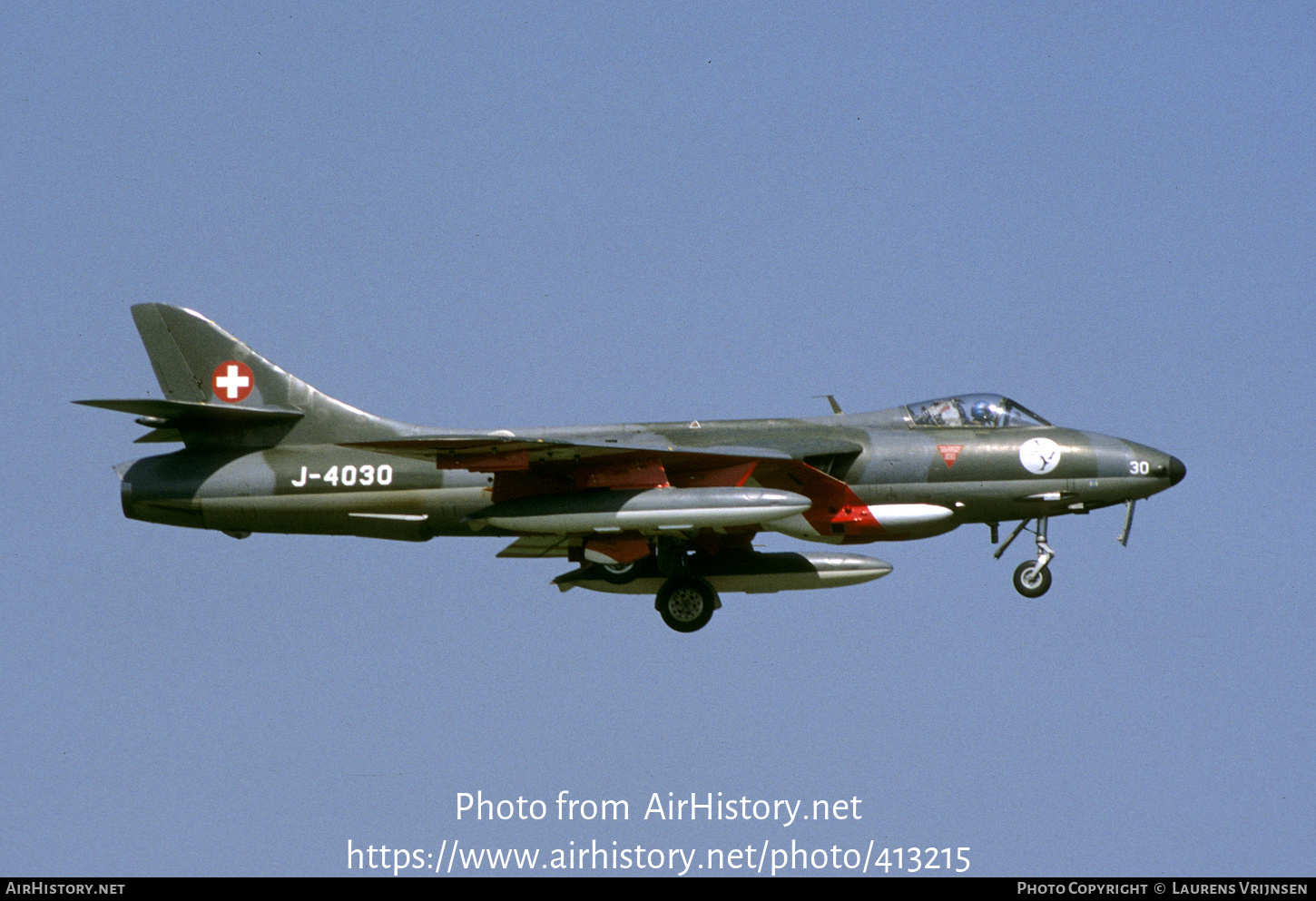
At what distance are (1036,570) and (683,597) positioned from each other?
4272 mm

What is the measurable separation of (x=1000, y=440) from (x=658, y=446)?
13.3 ft

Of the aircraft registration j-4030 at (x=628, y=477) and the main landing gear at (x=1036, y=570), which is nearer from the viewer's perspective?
the aircraft registration j-4030 at (x=628, y=477)

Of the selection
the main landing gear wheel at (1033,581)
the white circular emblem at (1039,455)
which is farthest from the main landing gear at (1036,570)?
the white circular emblem at (1039,455)

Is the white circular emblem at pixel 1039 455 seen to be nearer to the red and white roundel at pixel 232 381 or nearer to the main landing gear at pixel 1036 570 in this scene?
the main landing gear at pixel 1036 570

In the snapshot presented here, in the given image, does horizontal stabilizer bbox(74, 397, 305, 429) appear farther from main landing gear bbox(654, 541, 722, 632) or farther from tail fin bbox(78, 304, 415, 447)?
main landing gear bbox(654, 541, 722, 632)

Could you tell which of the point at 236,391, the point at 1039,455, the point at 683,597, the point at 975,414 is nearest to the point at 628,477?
the point at 683,597

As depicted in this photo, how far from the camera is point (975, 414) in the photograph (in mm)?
19547

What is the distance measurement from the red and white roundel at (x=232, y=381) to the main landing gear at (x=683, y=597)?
17.7 feet

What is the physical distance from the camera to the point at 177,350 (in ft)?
65.1

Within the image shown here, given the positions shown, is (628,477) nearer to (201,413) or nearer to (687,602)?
(687,602)

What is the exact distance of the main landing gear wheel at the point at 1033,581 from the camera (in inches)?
774
